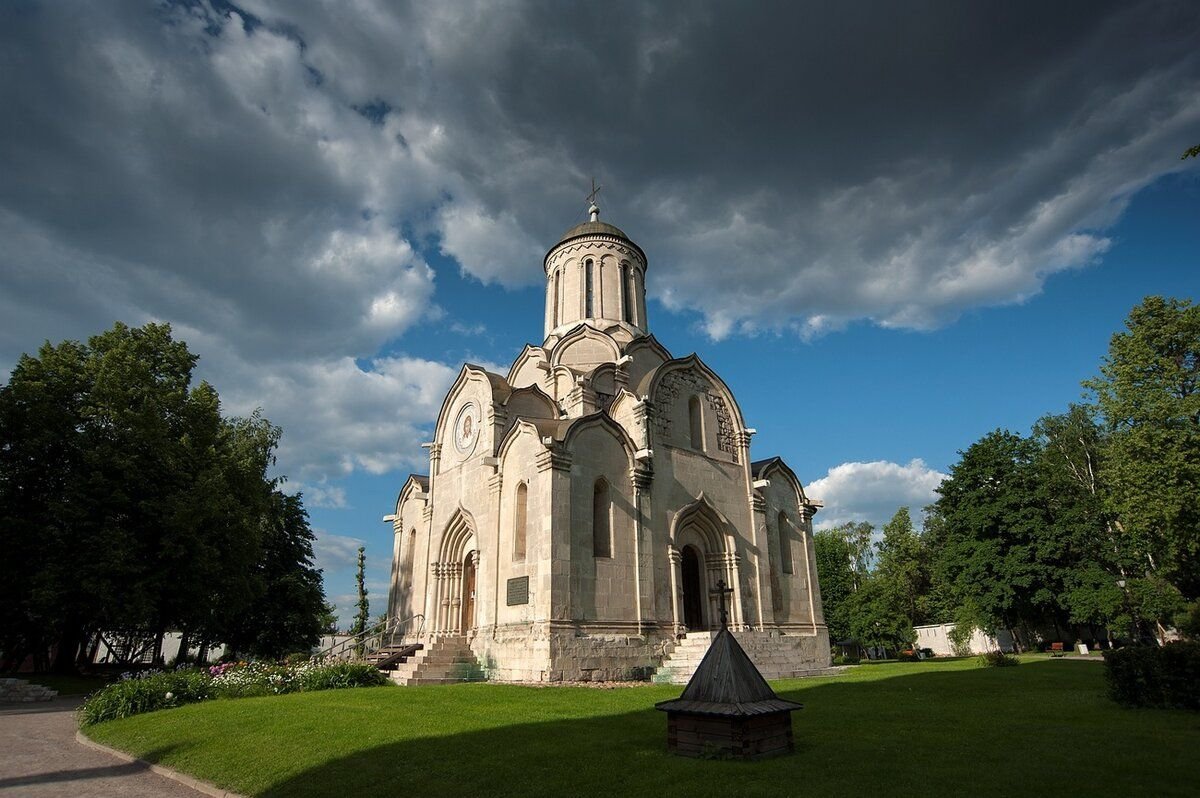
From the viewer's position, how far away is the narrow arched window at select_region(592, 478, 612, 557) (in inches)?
746

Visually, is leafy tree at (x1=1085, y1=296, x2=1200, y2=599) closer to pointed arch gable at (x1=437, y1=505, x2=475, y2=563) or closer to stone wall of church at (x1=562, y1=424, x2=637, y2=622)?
stone wall of church at (x1=562, y1=424, x2=637, y2=622)

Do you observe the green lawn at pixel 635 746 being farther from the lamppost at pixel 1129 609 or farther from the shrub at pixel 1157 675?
the lamppost at pixel 1129 609

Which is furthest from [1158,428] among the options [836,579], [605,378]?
[836,579]

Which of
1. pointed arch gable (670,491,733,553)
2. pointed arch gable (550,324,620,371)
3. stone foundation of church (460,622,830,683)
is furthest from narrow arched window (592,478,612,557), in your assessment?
pointed arch gable (550,324,620,371)

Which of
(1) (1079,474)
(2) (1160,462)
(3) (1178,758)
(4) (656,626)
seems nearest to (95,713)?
(4) (656,626)

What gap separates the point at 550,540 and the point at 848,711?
28.5 ft

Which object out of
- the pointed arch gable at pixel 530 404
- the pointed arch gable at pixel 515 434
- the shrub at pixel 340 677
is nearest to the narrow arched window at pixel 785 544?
the pointed arch gable at pixel 530 404

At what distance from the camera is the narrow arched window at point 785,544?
24.0 meters

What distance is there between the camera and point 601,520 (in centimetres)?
1933

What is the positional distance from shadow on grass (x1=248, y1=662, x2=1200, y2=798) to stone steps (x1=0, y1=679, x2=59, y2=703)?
1540cm

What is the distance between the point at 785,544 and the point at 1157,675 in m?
14.5

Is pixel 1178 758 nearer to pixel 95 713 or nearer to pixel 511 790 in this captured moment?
pixel 511 790

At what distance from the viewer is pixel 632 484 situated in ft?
65.4

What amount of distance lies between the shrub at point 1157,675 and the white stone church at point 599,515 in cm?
748
